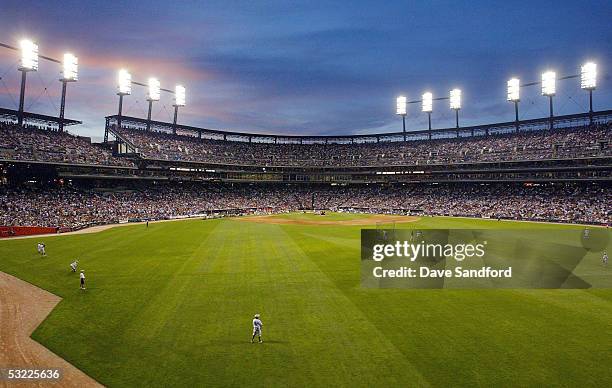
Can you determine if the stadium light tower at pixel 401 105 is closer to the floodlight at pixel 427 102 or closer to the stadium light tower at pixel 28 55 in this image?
the floodlight at pixel 427 102

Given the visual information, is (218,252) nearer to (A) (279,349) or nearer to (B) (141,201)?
(A) (279,349)

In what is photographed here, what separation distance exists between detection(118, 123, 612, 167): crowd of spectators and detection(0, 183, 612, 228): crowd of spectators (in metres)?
6.88

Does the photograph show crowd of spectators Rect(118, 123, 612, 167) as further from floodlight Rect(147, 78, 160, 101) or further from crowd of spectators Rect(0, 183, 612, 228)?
floodlight Rect(147, 78, 160, 101)

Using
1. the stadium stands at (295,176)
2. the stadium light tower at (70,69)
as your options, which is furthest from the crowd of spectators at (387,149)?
the stadium light tower at (70,69)

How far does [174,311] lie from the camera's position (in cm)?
1884

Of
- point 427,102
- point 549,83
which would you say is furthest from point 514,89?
point 427,102

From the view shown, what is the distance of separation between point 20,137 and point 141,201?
2227 cm

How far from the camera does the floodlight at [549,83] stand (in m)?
76.8

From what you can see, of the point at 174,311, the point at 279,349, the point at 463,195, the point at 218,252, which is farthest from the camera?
the point at 463,195

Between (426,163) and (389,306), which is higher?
(426,163)

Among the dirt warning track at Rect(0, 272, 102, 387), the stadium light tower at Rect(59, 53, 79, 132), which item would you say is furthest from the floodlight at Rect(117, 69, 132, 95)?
the dirt warning track at Rect(0, 272, 102, 387)

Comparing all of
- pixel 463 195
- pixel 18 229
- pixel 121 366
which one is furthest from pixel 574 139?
pixel 18 229

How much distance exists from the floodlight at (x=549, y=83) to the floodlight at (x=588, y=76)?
455 cm

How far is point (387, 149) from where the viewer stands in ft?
351
